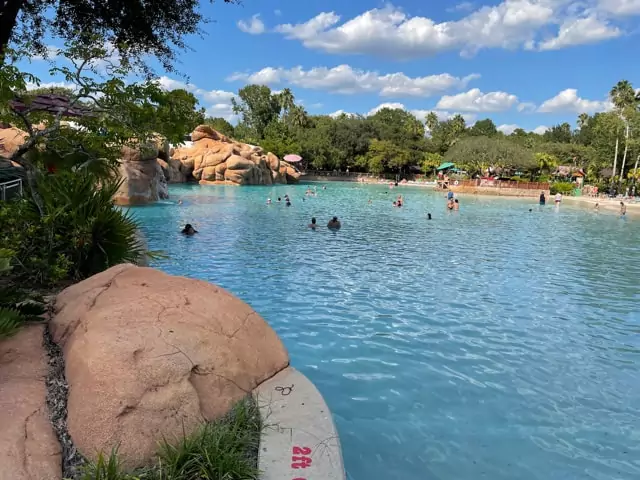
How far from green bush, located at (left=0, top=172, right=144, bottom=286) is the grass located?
11.5ft

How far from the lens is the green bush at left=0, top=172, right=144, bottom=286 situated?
233 inches

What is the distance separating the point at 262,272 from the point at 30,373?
8.37m

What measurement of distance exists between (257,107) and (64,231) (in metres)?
81.1

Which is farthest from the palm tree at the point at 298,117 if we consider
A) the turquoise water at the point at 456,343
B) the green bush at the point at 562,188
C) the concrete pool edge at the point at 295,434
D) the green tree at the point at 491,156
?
the concrete pool edge at the point at 295,434

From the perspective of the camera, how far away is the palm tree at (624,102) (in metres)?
49.6

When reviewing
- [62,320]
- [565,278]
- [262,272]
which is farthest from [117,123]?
[565,278]

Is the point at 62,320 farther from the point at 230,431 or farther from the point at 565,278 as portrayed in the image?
the point at 565,278

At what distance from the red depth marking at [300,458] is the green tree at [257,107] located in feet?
269

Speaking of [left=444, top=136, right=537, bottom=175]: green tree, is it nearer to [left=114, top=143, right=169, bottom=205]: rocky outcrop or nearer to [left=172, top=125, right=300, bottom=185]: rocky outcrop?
[left=172, top=125, right=300, bottom=185]: rocky outcrop

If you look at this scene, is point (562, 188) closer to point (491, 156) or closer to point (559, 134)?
point (491, 156)

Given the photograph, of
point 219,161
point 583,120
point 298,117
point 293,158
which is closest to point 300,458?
point 219,161

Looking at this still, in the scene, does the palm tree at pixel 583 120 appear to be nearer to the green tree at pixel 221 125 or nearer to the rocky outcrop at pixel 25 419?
the green tree at pixel 221 125

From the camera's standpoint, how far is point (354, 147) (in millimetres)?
77250

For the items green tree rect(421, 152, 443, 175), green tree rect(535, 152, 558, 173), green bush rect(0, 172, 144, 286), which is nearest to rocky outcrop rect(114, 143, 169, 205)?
green bush rect(0, 172, 144, 286)
